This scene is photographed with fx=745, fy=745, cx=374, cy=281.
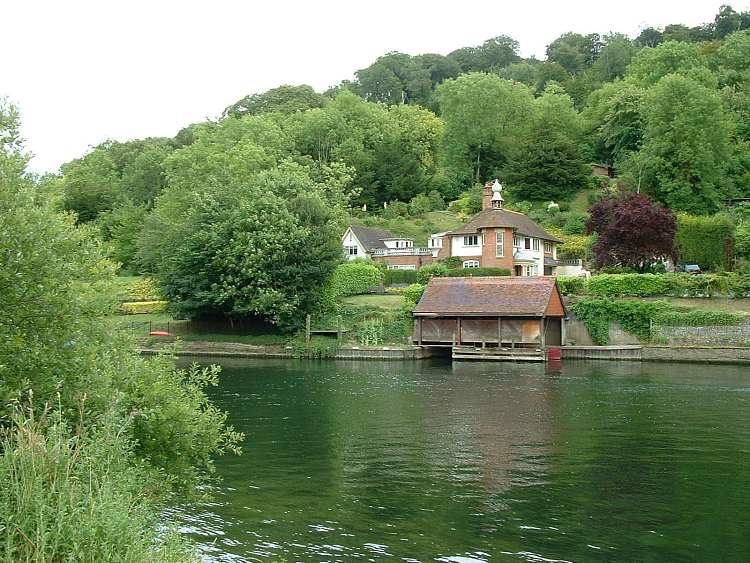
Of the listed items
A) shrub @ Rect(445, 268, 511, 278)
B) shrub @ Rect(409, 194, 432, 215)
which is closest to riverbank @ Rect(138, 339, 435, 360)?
shrub @ Rect(445, 268, 511, 278)

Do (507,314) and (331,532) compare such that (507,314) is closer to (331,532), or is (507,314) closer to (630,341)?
(630,341)

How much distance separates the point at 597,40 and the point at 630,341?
338ft

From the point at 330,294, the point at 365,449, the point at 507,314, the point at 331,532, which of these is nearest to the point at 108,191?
the point at 330,294

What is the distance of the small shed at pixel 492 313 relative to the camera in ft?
157

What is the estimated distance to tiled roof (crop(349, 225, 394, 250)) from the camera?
7244cm

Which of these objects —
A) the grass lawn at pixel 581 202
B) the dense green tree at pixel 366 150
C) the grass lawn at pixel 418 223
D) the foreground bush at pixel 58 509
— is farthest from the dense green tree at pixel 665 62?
the foreground bush at pixel 58 509

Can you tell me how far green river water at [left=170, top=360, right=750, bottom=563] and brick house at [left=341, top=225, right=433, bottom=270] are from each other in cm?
3521

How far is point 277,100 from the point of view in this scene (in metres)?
117

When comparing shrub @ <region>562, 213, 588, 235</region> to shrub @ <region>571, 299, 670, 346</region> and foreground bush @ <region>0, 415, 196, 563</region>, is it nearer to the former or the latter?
shrub @ <region>571, 299, 670, 346</region>

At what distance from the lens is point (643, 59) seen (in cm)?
9844

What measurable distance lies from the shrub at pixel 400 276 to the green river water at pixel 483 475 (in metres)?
29.0

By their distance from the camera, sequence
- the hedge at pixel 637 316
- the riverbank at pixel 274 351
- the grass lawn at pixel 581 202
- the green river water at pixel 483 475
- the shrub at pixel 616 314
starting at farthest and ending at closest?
the grass lawn at pixel 581 202
the riverbank at pixel 274 351
the shrub at pixel 616 314
the hedge at pixel 637 316
the green river water at pixel 483 475

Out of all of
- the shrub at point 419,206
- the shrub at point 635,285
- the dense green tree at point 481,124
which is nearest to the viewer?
the shrub at point 635,285

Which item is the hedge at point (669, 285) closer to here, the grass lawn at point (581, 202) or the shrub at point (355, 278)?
the shrub at point (355, 278)
